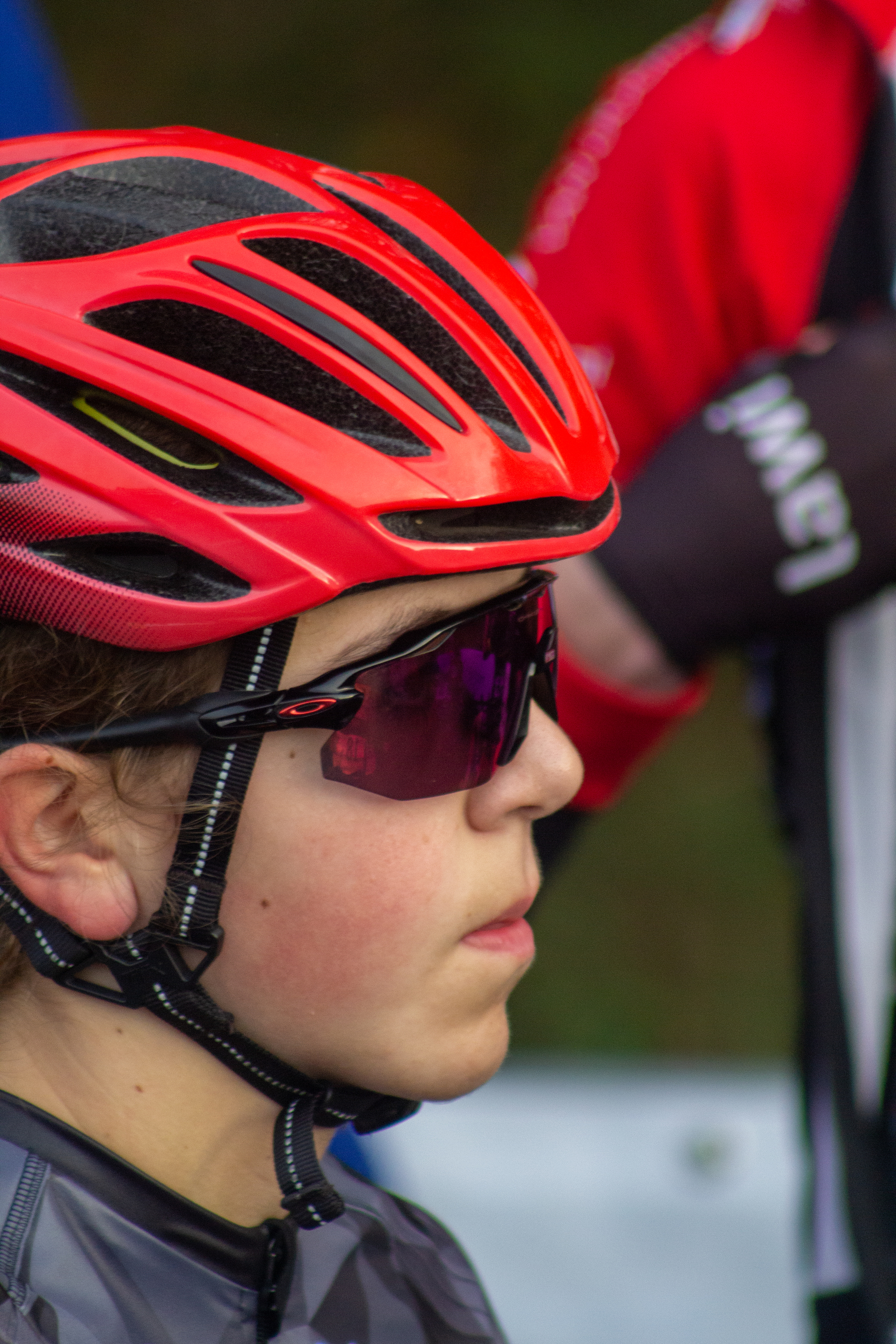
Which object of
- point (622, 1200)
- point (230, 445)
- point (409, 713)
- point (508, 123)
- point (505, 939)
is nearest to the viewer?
point (230, 445)

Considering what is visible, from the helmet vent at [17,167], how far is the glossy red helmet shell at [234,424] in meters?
0.07

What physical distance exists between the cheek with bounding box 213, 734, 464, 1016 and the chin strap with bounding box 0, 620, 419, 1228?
27 millimetres

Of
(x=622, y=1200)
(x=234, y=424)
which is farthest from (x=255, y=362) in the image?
(x=622, y=1200)

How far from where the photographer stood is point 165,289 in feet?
4.49

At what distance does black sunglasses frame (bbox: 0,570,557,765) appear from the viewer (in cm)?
137

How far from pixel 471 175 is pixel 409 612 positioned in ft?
17.6

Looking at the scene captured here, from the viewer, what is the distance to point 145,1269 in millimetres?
1403

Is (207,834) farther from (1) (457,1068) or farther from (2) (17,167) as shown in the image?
(2) (17,167)

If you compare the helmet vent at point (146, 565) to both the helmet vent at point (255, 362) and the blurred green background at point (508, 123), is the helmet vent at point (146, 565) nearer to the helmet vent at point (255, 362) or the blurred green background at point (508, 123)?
the helmet vent at point (255, 362)

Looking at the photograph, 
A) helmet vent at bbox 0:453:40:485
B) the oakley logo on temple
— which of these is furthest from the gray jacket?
helmet vent at bbox 0:453:40:485

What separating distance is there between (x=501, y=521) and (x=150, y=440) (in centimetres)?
36

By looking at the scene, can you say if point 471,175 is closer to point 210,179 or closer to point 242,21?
point 242,21

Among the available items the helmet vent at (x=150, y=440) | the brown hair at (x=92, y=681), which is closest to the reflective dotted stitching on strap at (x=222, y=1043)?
the brown hair at (x=92, y=681)

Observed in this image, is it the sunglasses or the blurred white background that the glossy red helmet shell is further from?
the blurred white background
